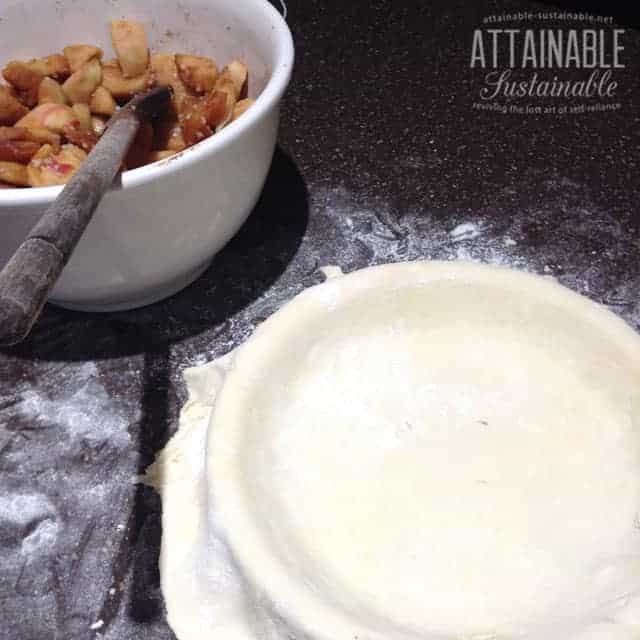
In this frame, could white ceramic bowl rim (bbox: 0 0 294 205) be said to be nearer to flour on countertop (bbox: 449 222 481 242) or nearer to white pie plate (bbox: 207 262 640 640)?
white pie plate (bbox: 207 262 640 640)

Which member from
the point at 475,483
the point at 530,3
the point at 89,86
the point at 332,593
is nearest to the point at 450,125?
the point at 530,3

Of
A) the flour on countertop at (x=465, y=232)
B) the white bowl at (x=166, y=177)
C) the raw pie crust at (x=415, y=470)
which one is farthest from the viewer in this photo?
the flour on countertop at (x=465, y=232)

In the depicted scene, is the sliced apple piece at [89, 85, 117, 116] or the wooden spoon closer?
the wooden spoon

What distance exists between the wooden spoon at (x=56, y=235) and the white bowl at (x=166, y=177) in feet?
0.12

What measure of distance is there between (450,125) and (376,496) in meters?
0.65

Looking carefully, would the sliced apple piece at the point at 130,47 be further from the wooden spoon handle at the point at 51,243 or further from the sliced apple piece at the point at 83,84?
the wooden spoon handle at the point at 51,243

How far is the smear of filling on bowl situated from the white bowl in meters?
0.02

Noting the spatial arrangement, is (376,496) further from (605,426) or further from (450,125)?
(450,125)


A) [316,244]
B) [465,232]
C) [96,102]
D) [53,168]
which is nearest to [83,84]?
[96,102]

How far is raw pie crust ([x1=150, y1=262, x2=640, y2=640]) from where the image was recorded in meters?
0.48

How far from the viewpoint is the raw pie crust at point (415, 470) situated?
479mm

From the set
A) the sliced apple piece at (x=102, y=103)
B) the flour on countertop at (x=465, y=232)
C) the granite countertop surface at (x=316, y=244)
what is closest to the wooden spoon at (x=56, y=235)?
the sliced apple piece at (x=102, y=103)

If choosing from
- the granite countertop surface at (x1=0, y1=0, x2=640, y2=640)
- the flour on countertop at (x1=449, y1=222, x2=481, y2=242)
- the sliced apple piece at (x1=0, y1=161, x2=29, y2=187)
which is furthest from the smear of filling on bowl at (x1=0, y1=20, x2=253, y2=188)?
the flour on countertop at (x1=449, y1=222, x2=481, y2=242)

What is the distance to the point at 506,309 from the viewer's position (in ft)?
2.08
